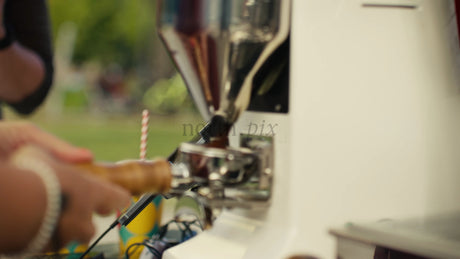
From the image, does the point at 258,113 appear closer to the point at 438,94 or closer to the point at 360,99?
the point at 360,99

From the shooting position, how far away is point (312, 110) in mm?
569

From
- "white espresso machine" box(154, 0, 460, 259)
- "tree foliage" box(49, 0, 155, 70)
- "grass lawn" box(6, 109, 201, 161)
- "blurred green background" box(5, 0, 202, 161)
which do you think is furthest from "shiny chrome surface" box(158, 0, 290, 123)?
"tree foliage" box(49, 0, 155, 70)

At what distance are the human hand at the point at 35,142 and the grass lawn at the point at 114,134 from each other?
3.90m

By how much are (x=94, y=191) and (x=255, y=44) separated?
0.24 meters

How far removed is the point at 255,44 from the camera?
56 cm

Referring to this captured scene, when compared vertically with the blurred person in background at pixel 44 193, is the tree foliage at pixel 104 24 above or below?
above

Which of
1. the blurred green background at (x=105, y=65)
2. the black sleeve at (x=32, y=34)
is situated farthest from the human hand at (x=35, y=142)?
the blurred green background at (x=105, y=65)

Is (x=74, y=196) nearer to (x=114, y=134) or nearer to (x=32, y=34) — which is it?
(x=32, y=34)

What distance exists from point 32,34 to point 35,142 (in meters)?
Answer: 0.57

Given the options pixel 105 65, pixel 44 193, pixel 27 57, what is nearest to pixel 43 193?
pixel 44 193

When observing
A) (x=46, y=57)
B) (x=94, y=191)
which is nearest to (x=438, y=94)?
(x=94, y=191)

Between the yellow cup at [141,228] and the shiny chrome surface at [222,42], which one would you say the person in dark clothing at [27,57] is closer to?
the yellow cup at [141,228]

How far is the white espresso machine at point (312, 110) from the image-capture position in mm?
549

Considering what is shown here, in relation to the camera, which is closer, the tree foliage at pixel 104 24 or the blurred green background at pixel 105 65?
the blurred green background at pixel 105 65
